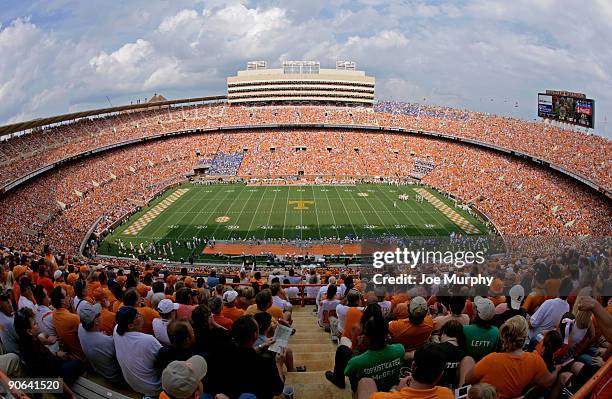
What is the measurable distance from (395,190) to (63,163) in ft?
117

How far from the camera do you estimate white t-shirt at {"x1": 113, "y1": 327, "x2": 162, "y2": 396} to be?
16.2 feet

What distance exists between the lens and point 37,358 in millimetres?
5199

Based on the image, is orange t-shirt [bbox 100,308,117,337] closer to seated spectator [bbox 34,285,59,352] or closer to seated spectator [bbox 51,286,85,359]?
seated spectator [bbox 51,286,85,359]

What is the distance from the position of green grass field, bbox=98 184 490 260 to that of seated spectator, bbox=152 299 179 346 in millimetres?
25559

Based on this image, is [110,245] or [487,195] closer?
[110,245]

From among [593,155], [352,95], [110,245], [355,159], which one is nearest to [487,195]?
[593,155]

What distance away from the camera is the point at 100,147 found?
2082 inches

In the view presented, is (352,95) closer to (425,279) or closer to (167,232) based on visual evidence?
(167,232)

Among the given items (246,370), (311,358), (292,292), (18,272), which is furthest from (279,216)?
(246,370)

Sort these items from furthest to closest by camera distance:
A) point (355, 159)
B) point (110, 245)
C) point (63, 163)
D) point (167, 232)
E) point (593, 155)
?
point (355, 159) < point (63, 163) < point (593, 155) < point (167, 232) < point (110, 245)

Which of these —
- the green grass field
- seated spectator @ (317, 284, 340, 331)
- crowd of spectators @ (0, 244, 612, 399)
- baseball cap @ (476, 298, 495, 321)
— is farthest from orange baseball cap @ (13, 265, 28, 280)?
the green grass field

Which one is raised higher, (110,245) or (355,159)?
(355,159)

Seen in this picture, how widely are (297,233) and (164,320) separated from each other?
29.4 meters

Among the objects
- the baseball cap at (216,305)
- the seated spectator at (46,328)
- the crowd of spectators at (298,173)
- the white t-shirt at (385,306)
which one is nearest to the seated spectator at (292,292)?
the white t-shirt at (385,306)
